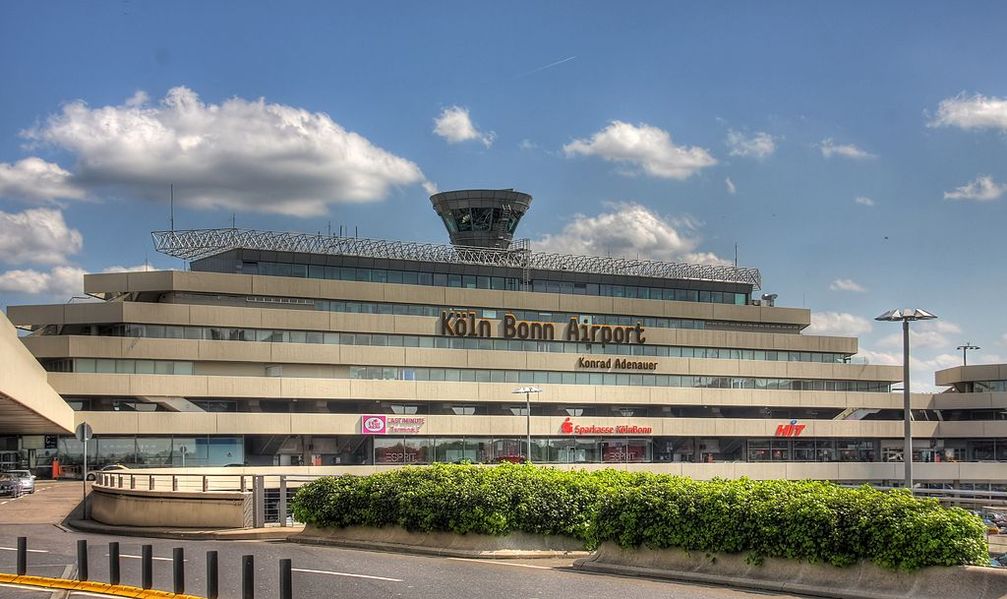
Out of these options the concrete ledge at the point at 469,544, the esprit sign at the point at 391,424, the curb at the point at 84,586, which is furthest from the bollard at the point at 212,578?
the esprit sign at the point at 391,424

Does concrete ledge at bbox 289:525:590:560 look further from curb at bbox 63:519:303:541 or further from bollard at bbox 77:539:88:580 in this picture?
bollard at bbox 77:539:88:580

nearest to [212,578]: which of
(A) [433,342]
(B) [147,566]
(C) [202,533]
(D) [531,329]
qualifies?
(B) [147,566]

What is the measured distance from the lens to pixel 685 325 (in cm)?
9756

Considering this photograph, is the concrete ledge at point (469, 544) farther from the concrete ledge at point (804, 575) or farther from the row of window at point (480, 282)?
the row of window at point (480, 282)

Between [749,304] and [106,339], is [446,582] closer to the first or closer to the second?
[106,339]

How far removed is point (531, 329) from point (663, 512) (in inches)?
2722

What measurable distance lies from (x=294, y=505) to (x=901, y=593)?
17418mm

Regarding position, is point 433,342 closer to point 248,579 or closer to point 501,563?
point 501,563

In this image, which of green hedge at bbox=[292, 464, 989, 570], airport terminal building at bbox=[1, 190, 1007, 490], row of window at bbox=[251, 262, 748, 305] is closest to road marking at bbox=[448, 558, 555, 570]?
green hedge at bbox=[292, 464, 989, 570]

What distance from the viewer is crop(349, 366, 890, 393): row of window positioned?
8456 centimetres

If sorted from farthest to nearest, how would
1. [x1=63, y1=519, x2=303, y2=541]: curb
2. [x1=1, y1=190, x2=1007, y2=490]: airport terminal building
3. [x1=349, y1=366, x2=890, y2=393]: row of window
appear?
[x1=349, y1=366, x2=890, y2=393]: row of window
[x1=1, y1=190, x2=1007, y2=490]: airport terminal building
[x1=63, y1=519, x2=303, y2=541]: curb

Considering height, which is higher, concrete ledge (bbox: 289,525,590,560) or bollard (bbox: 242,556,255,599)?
bollard (bbox: 242,556,255,599)

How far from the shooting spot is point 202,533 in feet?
107

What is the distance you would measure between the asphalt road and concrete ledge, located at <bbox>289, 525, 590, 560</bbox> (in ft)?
1.61
